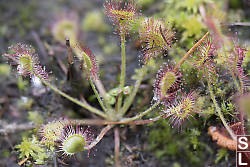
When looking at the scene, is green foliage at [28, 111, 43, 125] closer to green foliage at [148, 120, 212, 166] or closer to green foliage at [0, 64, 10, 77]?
green foliage at [0, 64, 10, 77]

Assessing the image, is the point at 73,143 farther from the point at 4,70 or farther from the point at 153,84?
the point at 4,70

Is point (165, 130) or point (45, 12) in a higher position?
point (45, 12)

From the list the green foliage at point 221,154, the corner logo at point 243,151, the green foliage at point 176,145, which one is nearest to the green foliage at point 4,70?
the green foliage at point 176,145

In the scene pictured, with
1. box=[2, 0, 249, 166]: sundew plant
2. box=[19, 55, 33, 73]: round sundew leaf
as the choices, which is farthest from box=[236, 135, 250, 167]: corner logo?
box=[19, 55, 33, 73]: round sundew leaf

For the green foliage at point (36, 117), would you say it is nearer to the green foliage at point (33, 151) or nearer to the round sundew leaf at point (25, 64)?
the green foliage at point (33, 151)

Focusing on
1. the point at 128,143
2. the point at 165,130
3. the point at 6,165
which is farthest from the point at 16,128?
the point at 165,130

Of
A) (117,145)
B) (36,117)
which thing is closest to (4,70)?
(36,117)

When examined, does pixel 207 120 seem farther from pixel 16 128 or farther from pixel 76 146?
pixel 16 128
